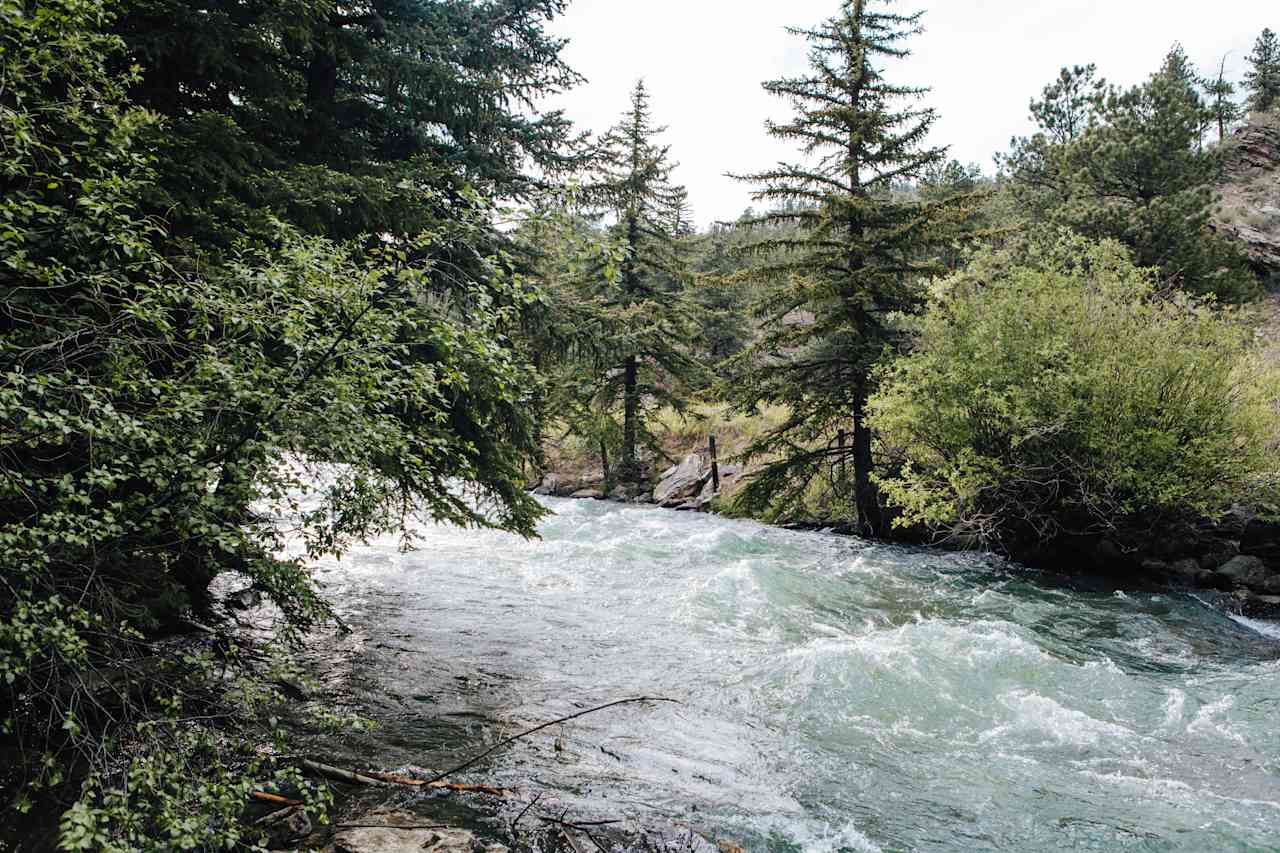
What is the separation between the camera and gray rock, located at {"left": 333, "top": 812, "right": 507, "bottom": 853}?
4367 mm

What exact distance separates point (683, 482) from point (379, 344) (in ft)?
82.0

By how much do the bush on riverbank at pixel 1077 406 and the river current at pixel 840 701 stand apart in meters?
2.09

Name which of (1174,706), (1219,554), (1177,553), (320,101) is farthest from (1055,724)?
(320,101)

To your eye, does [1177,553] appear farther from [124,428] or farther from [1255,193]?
[1255,193]

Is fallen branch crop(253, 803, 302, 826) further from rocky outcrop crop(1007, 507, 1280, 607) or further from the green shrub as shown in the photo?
rocky outcrop crop(1007, 507, 1280, 607)

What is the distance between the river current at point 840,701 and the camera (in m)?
5.53

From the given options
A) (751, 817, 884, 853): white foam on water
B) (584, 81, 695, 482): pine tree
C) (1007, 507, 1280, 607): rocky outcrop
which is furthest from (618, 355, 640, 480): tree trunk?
(751, 817, 884, 853): white foam on water

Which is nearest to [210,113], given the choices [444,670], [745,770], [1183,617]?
[444,670]

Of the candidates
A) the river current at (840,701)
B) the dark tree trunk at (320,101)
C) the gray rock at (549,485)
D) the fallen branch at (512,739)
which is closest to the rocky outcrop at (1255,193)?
the river current at (840,701)

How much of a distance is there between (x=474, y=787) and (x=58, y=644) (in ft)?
9.07

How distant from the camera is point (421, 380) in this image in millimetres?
4527

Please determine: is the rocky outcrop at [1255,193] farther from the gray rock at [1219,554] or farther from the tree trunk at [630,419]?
the tree trunk at [630,419]

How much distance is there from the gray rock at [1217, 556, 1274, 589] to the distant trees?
1171cm

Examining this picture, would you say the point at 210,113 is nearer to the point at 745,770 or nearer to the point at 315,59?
the point at 315,59
